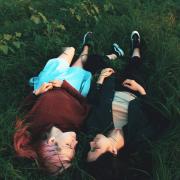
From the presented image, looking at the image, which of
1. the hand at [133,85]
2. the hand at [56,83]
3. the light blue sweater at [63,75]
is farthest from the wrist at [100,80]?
the hand at [56,83]

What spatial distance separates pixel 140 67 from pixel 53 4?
1.52 metres

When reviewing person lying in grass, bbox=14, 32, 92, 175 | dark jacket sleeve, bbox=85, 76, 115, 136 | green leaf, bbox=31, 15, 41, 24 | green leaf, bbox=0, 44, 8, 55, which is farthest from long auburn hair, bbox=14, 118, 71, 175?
green leaf, bbox=31, 15, 41, 24

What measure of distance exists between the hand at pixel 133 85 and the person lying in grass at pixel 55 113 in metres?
0.40

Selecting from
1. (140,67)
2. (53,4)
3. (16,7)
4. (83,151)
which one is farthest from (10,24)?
(83,151)

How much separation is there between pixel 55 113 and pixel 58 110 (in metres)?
0.05

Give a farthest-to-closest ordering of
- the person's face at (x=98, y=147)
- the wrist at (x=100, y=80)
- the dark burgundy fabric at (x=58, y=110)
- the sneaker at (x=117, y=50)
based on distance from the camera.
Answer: the sneaker at (x=117, y=50), the wrist at (x=100, y=80), the dark burgundy fabric at (x=58, y=110), the person's face at (x=98, y=147)

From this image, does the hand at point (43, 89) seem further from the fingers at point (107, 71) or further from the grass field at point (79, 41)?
the fingers at point (107, 71)

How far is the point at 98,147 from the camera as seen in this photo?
11.4 ft

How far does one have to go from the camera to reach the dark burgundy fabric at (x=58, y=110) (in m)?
3.84

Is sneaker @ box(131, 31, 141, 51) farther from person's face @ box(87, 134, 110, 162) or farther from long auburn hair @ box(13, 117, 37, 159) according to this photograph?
long auburn hair @ box(13, 117, 37, 159)

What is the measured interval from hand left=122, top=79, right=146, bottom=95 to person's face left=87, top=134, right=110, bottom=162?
0.74 meters

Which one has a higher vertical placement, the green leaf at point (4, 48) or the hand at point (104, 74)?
the green leaf at point (4, 48)

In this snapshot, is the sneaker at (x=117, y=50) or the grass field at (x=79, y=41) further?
the sneaker at (x=117, y=50)

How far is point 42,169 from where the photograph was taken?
3562mm
